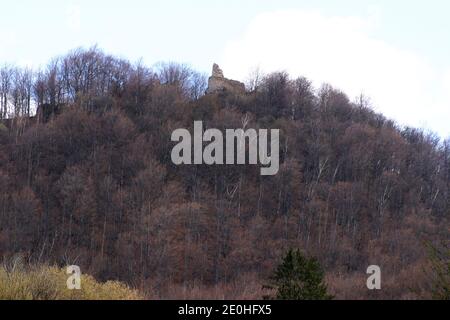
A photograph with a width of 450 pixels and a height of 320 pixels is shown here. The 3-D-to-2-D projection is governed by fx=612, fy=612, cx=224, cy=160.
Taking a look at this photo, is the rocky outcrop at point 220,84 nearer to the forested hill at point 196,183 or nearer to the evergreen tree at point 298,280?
the forested hill at point 196,183

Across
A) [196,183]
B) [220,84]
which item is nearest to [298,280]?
[196,183]

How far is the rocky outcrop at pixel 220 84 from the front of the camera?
78.0 m

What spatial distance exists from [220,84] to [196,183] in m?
20.8

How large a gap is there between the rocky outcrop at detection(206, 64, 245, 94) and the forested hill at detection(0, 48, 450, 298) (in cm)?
165

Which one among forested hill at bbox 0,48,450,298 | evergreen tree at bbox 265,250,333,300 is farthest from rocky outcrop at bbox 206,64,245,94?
evergreen tree at bbox 265,250,333,300

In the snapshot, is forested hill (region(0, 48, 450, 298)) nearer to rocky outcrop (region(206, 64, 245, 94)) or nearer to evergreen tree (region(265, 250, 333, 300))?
rocky outcrop (region(206, 64, 245, 94))

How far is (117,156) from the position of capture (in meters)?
64.8

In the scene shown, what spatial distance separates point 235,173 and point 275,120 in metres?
10.7

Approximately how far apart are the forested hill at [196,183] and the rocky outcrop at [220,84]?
5.40ft

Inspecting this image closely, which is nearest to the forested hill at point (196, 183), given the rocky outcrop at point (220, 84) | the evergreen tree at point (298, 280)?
the rocky outcrop at point (220, 84)

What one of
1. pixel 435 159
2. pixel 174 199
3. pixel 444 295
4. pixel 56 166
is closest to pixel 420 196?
pixel 435 159

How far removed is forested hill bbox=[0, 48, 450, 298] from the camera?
5206cm

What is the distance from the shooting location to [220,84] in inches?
3108

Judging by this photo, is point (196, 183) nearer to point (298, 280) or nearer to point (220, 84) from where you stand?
point (220, 84)
